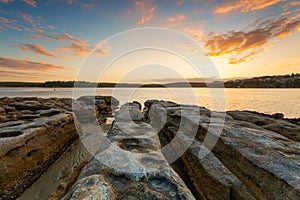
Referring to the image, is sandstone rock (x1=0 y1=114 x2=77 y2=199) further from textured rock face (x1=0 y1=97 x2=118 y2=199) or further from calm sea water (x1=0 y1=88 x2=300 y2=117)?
calm sea water (x1=0 y1=88 x2=300 y2=117)

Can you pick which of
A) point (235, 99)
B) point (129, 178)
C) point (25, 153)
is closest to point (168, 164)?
point (129, 178)

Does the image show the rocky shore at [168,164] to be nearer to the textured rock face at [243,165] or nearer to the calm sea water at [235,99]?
the textured rock face at [243,165]

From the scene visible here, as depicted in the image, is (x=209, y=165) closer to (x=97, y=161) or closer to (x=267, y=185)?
(x=267, y=185)

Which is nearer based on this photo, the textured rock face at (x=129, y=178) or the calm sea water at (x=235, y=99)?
the textured rock face at (x=129, y=178)

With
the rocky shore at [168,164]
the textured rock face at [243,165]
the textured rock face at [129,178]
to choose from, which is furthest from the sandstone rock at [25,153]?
the textured rock face at [243,165]

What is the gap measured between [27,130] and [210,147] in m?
6.60

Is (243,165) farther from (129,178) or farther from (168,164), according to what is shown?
(129,178)

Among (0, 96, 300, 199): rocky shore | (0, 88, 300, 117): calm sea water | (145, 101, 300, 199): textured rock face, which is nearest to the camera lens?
(0, 96, 300, 199): rocky shore

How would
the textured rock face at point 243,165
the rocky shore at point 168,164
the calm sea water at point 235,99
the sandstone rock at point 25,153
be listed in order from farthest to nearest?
the calm sea water at point 235,99, the sandstone rock at point 25,153, the textured rock face at point 243,165, the rocky shore at point 168,164

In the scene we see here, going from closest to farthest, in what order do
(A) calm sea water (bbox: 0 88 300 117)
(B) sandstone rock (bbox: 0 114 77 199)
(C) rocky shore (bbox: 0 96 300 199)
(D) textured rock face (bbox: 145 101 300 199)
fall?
(C) rocky shore (bbox: 0 96 300 199), (D) textured rock face (bbox: 145 101 300 199), (B) sandstone rock (bbox: 0 114 77 199), (A) calm sea water (bbox: 0 88 300 117)

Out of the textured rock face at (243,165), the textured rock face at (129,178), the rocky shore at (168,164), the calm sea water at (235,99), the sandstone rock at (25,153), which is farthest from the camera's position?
the calm sea water at (235,99)

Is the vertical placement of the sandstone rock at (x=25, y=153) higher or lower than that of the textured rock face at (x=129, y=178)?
A: lower

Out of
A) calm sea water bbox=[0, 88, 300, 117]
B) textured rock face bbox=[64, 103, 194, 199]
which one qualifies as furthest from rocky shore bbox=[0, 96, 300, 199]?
calm sea water bbox=[0, 88, 300, 117]

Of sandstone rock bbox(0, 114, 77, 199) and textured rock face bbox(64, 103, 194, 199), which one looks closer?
textured rock face bbox(64, 103, 194, 199)
